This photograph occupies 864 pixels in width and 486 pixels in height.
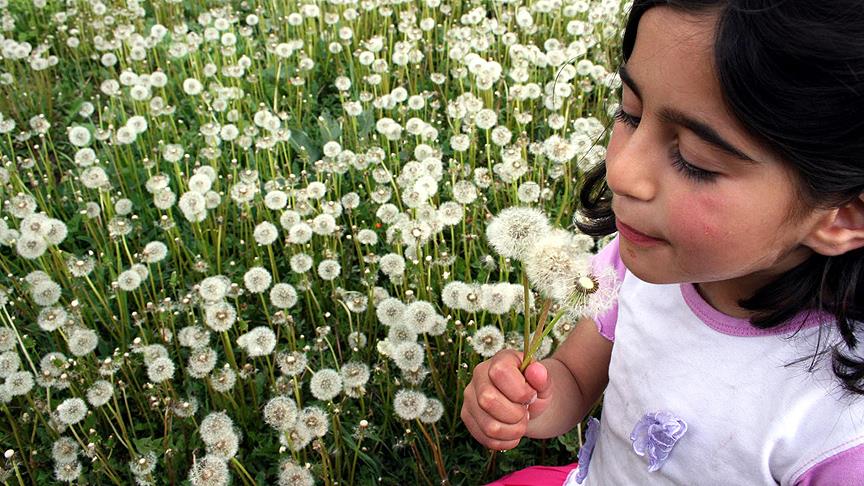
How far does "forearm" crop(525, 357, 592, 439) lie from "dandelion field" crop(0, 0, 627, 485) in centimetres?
20

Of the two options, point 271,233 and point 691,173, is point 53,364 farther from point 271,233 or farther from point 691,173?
point 691,173

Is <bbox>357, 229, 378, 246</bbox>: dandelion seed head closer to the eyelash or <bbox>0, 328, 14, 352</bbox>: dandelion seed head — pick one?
<bbox>0, 328, 14, 352</bbox>: dandelion seed head

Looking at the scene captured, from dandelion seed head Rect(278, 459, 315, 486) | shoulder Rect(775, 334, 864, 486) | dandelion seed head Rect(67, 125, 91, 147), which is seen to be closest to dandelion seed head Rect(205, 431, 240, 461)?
dandelion seed head Rect(278, 459, 315, 486)

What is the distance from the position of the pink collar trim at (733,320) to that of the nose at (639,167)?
0.33 metres

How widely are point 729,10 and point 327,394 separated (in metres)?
1.14

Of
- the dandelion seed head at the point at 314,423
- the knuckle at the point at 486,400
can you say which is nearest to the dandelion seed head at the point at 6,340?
the dandelion seed head at the point at 314,423

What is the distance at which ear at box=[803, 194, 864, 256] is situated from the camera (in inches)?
37.6

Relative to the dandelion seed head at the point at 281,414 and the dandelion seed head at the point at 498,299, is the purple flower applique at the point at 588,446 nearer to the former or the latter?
the dandelion seed head at the point at 498,299

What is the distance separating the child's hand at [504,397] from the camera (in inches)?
46.1

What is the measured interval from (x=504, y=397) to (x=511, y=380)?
5 centimetres

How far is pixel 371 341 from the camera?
2.06 metres

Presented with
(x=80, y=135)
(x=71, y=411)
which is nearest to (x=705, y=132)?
(x=71, y=411)

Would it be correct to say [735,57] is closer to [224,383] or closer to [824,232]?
[824,232]

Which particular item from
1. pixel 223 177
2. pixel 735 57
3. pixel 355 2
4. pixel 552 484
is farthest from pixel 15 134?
pixel 735 57
